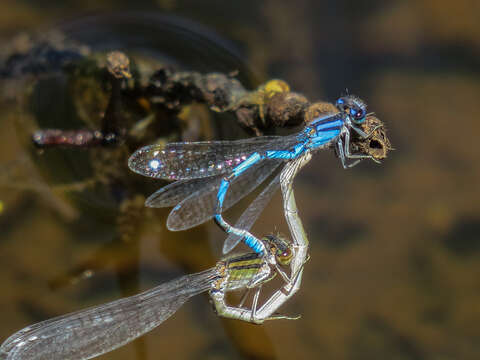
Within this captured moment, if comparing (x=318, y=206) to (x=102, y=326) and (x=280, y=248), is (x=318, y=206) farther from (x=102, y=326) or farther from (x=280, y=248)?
(x=102, y=326)

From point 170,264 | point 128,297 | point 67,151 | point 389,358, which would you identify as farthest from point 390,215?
point 67,151

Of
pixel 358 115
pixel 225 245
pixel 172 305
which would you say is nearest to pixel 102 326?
pixel 172 305

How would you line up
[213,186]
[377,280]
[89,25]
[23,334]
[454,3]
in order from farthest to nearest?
[89,25] → [454,3] → [377,280] → [213,186] → [23,334]

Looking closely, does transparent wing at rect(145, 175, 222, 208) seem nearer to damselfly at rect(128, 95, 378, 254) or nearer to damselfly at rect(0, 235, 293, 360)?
damselfly at rect(128, 95, 378, 254)

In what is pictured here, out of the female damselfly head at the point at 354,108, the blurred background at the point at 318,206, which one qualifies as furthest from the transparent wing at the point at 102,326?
the female damselfly head at the point at 354,108

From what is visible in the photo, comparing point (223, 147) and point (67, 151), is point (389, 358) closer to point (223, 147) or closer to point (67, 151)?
point (223, 147)

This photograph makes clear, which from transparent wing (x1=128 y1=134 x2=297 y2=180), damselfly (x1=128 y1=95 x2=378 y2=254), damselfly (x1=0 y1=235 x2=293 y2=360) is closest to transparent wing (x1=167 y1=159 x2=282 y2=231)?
damselfly (x1=128 y1=95 x2=378 y2=254)
